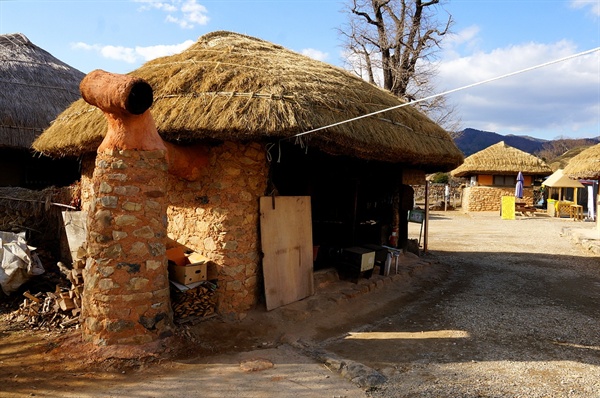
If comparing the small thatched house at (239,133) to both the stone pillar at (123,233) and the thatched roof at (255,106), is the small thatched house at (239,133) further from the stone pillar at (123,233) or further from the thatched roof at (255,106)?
the stone pillar at (123,233)

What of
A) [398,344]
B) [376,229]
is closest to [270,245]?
[398,344]

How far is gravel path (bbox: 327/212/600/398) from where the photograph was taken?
13.2 feet

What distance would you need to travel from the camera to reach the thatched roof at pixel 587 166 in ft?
43.5

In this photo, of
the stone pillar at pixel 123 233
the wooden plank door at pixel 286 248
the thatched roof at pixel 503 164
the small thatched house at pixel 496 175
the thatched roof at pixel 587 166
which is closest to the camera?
the stone pillar at pixel 123 233

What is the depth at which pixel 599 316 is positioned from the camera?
6270 millimetres

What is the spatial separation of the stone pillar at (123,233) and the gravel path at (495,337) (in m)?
2.21

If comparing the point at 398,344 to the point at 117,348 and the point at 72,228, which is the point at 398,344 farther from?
the point at 72,228

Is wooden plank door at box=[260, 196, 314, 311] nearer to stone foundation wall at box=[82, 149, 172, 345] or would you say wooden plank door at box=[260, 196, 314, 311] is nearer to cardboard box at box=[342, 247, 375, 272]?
cardboard box at box=[342, 247, 375, 272]

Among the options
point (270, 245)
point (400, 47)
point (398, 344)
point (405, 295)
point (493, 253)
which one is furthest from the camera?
point (400, 47)

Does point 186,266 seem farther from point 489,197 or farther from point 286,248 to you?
point 489,197

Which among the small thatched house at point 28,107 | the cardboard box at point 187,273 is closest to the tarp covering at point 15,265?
the cardboard box at point 187,273

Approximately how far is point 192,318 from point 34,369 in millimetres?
1663

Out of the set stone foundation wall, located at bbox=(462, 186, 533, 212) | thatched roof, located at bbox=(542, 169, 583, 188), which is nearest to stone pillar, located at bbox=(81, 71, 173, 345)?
stone foundation wall, located at bbox=(462, 186, 533, 212)

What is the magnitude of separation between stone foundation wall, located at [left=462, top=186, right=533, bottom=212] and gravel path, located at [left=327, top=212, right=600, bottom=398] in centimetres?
1430
